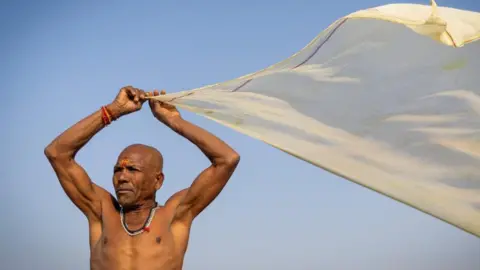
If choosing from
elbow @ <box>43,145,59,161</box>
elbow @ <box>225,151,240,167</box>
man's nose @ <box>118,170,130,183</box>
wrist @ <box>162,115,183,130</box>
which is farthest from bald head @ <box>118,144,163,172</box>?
elbow @ <box>225,151,240,167</box>

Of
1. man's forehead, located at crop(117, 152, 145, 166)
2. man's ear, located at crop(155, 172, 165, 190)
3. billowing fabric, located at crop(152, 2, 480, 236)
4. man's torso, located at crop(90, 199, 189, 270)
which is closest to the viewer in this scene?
billowing fabric, located at crop(152, 2, 480, 236)

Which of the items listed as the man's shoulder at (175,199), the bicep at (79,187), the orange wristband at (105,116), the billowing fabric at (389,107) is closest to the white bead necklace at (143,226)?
the man's shoulder at (175,199)

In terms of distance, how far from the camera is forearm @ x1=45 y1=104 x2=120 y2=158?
5.23 meters

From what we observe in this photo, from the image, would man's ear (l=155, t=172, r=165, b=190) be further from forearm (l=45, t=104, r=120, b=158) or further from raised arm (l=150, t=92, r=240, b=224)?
forearm (l=45, t=104, r=120, b=158)

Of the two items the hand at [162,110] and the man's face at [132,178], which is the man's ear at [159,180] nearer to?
the man's face at [132,178]

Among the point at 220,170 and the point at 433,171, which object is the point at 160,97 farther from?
the point at 433,171

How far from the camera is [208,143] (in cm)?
513

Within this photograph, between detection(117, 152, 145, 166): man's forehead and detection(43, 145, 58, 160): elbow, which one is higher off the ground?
detection(43, 145, 58, 160): elbow

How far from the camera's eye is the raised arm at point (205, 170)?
16.7 ft

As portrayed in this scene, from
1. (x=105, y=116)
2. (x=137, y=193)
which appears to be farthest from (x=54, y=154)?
(x=137, y=193)

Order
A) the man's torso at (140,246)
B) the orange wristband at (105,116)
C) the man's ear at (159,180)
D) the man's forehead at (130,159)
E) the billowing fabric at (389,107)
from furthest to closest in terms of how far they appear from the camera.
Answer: the man's ear at (159,180), the orange wristband at (105,116), the man's forehead at (130,159), the man's torso at (140,246), the billowing fabric at (389,107)

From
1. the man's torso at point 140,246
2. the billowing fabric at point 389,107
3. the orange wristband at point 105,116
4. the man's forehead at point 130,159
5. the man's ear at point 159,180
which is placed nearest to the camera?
the billowing fabric at point 389,107

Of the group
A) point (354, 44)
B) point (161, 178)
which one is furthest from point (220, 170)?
point (354, 44)

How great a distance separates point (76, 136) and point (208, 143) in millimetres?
1084
